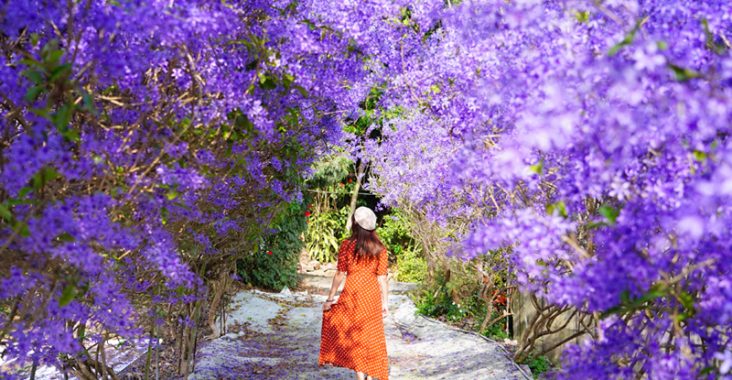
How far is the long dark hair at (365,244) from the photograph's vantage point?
223 inches

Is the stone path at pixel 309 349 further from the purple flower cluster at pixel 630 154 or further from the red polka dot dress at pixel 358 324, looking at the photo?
the purple flower cluster at pixel 630 154

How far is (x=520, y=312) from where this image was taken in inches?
300

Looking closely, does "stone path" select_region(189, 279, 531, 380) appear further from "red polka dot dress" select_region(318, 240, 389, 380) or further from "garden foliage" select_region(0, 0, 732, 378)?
"garden foliage" select_region(0, 0, 732, 378)

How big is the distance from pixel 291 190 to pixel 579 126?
157 inches

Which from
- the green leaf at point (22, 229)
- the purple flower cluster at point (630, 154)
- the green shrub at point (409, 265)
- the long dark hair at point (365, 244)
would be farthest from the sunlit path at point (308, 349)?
the green leaf at point (22, 229)

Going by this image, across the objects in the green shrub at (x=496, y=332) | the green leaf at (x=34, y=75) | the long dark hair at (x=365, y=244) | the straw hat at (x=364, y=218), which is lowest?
the green shrub at (x=496, y=332)

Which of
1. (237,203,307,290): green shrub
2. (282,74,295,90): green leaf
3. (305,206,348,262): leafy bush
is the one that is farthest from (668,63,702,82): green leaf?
(305,206,348,262): leafy bush

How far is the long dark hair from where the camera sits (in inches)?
223

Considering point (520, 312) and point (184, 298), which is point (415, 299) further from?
point (184, 298)

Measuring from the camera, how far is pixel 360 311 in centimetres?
565

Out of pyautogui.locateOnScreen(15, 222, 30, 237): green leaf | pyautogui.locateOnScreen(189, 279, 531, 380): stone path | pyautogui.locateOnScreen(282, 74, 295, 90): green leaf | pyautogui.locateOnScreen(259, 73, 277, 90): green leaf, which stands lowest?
pyautogui.locateOnScreen(189, 279, 531, 380): stone path

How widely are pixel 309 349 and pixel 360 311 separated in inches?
99.7

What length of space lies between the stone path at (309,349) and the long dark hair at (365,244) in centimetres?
146

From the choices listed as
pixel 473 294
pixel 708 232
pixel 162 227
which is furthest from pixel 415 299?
pixel 708 232
